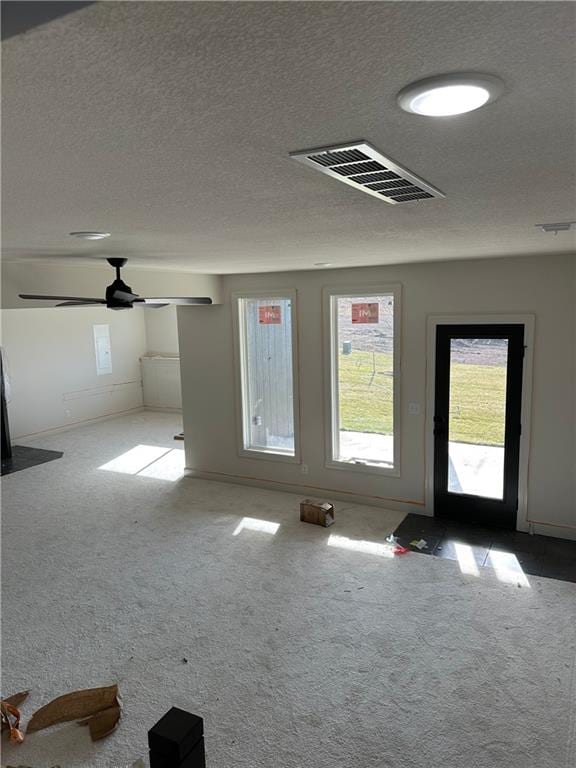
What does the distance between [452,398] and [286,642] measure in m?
2.89

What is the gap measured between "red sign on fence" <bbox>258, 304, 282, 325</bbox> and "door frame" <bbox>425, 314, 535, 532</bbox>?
177 centimetres

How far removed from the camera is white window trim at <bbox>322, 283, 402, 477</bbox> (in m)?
5.45

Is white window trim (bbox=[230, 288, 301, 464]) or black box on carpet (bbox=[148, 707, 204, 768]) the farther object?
white window trim (bbox=[230, 288, 301, 464])

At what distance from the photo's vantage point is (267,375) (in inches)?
251

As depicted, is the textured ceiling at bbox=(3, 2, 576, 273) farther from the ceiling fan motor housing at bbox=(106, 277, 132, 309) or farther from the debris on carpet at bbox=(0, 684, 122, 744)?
the debris on carpet at bbox=(0, 684, 122, 744)

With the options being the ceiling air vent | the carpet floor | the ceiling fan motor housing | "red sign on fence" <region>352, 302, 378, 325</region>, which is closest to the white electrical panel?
the carpet floor

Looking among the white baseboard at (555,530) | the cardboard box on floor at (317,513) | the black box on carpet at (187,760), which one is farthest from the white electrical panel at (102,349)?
the black box on carpet at (187,760)

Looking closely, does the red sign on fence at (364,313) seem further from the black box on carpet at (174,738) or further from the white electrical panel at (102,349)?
the white electrical panel at (102,349)

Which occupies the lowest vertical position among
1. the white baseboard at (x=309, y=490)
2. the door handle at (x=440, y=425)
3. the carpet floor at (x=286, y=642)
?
the carpet floor at (x=286, y=642)

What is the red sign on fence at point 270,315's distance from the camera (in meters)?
6.18

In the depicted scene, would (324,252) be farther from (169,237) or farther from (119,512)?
(119,512)

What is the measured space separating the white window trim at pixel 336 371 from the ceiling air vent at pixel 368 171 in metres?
3.58

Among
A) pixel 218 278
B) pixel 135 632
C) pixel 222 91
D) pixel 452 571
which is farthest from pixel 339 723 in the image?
pixel 218 278

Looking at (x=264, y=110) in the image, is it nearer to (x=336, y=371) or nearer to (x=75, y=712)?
(x=75, y=712)
